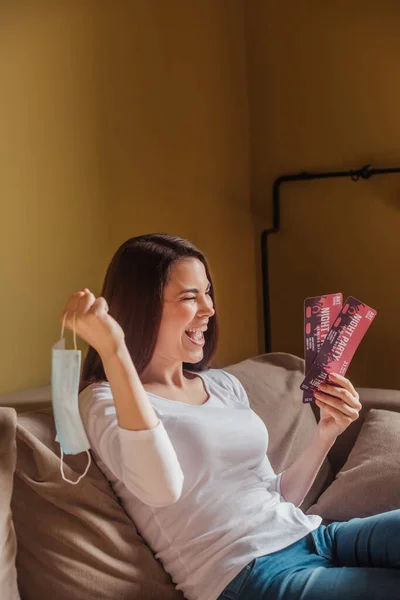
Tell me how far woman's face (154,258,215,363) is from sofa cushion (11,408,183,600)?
30 cm

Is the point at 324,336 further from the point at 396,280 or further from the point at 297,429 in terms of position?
the point at 396,280

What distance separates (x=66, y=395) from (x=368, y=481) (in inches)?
38.9

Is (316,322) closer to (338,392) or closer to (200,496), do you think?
(338,392)

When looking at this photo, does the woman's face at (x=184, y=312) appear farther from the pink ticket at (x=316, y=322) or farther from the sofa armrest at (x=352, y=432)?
the sofa armrest at (x=352, y=432)

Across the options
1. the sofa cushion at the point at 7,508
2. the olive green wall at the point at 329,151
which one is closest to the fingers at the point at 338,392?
the sofa cushion at the point at 7,508

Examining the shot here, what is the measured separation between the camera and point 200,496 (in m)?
1.55

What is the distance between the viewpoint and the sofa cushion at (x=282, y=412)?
84.6 inches

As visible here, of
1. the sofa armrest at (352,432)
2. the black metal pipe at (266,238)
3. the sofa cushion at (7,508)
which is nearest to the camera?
the sofa cushion at (7,508)

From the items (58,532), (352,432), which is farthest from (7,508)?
(352,432)

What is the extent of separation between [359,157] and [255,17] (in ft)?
2.22

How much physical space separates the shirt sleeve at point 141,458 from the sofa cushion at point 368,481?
2.36 ft

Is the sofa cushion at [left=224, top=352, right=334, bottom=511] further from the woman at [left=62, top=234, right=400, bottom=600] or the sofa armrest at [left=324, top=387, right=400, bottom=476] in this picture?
the woman at [left=62, top=234, right=400, bottom=600]

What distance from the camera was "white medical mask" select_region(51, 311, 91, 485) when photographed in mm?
1338

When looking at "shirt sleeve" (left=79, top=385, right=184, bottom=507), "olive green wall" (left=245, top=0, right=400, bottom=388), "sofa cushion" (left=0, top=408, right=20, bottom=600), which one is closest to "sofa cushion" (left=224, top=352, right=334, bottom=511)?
"olive green wall" (left=245, top=0, right=400, bottom=388)
